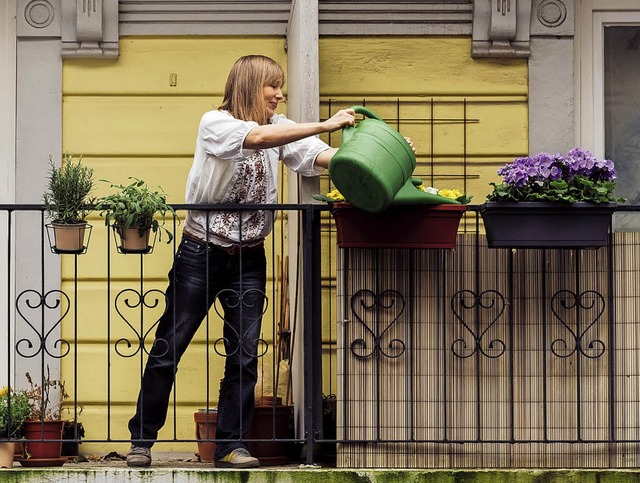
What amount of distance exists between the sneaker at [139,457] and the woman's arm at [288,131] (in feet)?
5.03

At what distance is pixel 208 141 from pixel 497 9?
95.9 inches

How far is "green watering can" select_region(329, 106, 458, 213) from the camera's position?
6789mm

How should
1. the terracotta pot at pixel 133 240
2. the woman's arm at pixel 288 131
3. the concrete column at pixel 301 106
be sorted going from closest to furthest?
the woman's arm at pixel 288 131, the terracotta pot at pixel 133 240, the concrete column at pixel 301 106

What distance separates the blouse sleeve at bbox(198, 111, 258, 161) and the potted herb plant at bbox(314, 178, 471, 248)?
52 centimetres

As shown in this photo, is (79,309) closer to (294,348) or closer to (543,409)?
(294,348)

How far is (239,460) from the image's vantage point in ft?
23.4

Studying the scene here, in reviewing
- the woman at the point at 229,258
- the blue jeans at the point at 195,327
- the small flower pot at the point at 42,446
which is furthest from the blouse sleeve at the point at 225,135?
the small flower pot at the point at 42,446

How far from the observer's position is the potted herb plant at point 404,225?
23.3ft

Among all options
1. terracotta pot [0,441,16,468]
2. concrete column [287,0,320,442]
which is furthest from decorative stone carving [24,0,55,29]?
terracotta pot [0,441,16,468]

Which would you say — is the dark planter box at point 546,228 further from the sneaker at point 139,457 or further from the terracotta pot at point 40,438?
the terracotta pot at point 40,438

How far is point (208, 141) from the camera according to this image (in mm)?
7184

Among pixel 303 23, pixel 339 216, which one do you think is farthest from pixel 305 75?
pixel 339 216

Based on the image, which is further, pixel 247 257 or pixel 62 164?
pixel 62 164

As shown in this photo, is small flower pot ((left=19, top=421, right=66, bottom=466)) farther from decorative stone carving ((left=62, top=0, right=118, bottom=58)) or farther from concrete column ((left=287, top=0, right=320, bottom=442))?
decorative stone carving ((left=62, top=0, right=118, bottom=58))
